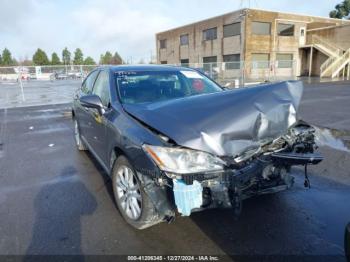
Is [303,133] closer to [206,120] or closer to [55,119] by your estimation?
[206,120]

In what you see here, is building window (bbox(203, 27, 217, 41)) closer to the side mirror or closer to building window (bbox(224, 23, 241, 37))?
building window (bbox(224, 23, 241, 37))

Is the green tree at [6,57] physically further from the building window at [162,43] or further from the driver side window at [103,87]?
the driver side window at [103,87]

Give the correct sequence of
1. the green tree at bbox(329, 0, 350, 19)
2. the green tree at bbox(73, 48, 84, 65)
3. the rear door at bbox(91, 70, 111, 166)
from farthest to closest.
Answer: the green tree at bbox(73, 48, 84, 65) < the green tree at bbox(329, 0, 350, 19) < the rear door at bbox(91, 70, 111, 166)

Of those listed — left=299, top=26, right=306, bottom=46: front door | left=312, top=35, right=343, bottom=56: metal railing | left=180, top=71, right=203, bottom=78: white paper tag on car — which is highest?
left=299, top=26, right=306, bottom=46: front door

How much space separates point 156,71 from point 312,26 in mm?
39732

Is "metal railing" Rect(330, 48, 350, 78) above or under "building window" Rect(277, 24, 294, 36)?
under

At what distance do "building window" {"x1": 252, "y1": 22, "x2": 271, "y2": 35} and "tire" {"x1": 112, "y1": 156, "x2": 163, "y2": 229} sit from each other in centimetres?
3379

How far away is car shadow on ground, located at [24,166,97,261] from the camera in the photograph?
275 centimetres

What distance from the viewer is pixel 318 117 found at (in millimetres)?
8789

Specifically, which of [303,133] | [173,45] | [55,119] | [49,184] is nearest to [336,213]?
[303,133]

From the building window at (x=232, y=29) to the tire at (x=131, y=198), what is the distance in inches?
1328

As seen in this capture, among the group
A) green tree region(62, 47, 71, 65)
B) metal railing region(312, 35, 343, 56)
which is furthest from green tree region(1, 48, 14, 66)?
metal railing region(312, 35, 343, 56)

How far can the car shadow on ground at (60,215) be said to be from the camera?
2.75 m

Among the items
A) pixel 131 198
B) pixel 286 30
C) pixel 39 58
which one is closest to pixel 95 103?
pixel 131 198
